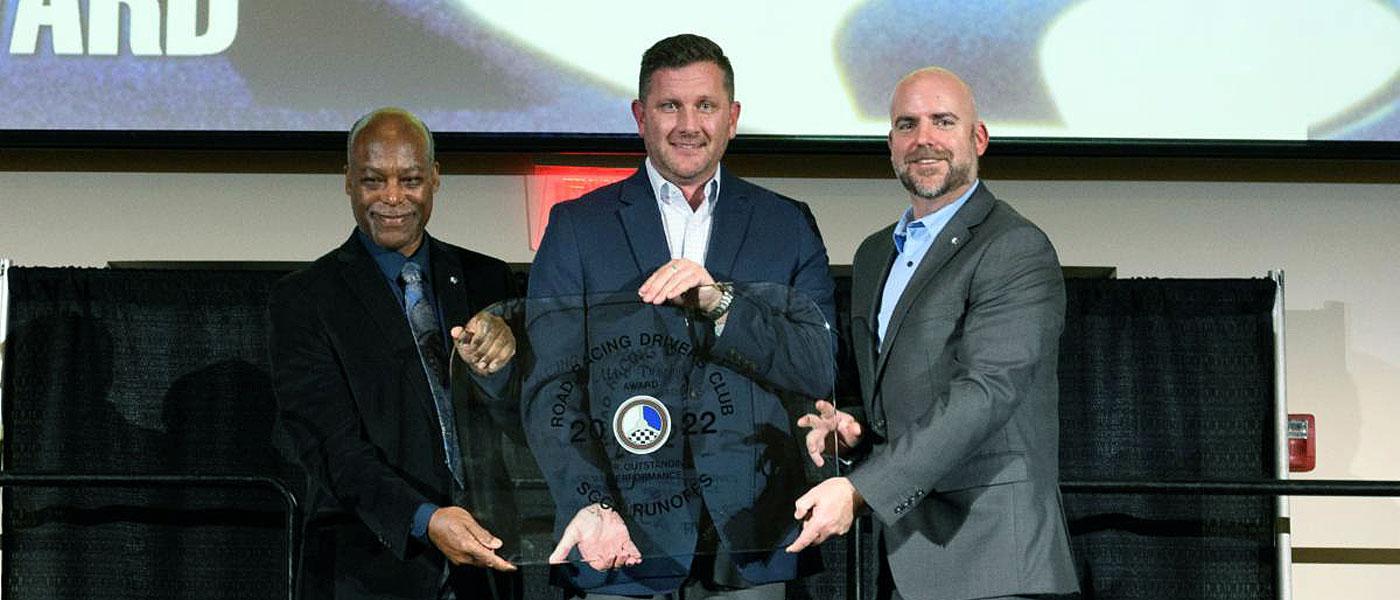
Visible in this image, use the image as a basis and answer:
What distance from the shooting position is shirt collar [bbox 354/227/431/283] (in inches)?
116

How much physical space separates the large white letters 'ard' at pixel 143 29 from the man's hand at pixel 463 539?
7.25 ft

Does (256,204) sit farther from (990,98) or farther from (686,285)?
(686,285)

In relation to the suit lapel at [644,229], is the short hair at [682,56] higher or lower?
higher

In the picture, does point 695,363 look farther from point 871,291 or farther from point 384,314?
point 384,314

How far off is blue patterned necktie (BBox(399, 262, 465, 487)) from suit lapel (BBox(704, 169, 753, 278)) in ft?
1.60

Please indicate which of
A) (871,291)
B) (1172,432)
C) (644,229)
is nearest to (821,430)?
(871,291)

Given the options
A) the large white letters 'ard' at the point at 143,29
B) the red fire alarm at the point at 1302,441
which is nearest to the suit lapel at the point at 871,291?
the red fire alarm at the point at 1302,441

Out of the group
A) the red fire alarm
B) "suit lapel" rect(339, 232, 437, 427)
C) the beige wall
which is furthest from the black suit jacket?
the red fire alarm

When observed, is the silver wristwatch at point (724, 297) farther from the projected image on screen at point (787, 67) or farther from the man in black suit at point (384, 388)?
the projected image on screen at point (787, 67)

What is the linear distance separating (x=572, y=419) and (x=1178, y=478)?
1.78 metres

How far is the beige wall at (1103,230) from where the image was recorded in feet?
15.0

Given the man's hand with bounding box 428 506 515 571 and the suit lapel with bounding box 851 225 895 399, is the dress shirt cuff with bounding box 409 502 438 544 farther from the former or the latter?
the suit lapel with bounding box 851 225 895 399

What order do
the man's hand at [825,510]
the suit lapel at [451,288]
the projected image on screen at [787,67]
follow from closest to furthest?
the man's hand at [825,510] < the suit lapel at [451,288] < the projected image on screen at [787,67]

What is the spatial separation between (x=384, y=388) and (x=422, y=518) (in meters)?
0.25
